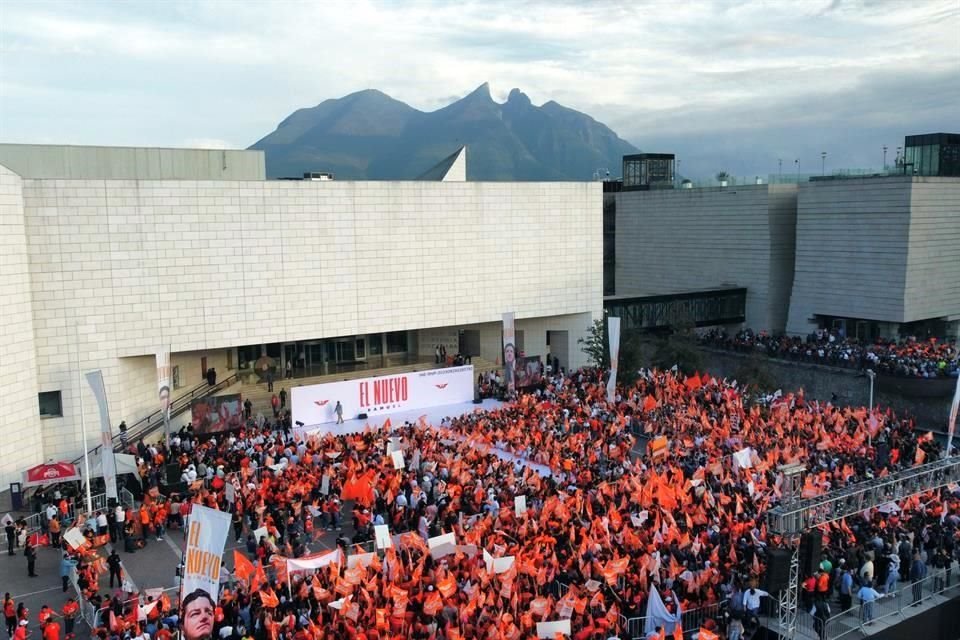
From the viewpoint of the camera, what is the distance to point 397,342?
1736 inches

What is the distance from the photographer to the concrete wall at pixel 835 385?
115 ft

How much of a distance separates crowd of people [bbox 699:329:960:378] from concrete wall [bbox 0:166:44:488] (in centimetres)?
3041

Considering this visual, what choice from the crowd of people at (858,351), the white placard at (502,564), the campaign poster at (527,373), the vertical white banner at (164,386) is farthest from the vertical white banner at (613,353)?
the white placard at (502,564)

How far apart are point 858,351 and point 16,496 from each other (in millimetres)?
34792

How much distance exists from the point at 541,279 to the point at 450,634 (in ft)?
93.2

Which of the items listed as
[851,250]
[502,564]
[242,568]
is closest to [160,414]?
[242,568]

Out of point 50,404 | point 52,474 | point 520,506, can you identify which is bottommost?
point 52,474

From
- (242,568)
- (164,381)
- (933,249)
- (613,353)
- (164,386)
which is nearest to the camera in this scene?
(242,568)

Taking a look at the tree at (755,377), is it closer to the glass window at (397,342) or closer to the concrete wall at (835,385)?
the concrete wall at (835,385)

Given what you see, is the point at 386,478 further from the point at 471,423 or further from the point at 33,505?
the point at 33,505

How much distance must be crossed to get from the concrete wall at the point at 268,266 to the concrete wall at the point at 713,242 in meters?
11.8

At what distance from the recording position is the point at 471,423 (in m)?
28.9

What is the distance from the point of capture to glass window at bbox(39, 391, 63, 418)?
28.2m

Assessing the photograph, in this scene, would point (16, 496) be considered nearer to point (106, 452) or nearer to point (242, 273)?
point (106, 452)
